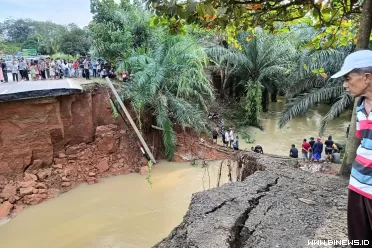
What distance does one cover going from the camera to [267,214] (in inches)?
113

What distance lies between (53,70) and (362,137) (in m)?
13.6

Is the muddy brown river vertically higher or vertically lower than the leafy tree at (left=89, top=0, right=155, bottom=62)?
lower

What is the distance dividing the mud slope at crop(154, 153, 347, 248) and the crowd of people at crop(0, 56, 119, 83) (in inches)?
399

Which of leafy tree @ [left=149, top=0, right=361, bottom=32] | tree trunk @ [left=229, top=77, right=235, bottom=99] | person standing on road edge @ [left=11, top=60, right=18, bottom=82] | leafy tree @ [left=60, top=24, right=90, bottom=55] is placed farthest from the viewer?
leafy tree @ [left=60, top=24, right=90, bottom=55]

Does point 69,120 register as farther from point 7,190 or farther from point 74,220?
point 74,220

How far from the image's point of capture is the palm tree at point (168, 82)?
11703mm

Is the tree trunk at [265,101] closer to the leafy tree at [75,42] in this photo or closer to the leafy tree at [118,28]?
the leafy tree at [118,28]

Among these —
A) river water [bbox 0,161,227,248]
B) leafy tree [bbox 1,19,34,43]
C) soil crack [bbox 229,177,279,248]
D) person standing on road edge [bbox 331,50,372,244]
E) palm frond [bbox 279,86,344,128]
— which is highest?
leafy tree [bbox 1,19,34,43]

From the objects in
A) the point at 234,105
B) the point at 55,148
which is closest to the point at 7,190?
the point at 55,148

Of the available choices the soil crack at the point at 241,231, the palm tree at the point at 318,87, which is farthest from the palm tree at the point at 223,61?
the soil crack at the point at 241,231

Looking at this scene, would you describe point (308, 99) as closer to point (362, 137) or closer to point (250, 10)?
point (250, 10)

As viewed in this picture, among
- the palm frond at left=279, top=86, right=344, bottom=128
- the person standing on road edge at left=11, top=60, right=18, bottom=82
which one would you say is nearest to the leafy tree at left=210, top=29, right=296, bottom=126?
the palm frond at left=279, top=86, right=344, bottom=128

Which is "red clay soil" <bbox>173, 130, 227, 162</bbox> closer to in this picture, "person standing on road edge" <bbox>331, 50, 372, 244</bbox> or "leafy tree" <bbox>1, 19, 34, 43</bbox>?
"person standing on road edge" <bbox>331, 50, 372, 244</bbox>

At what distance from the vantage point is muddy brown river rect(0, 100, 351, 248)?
A: 7.83 m
